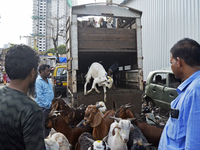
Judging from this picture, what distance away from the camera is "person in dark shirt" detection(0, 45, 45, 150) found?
1.21 meters

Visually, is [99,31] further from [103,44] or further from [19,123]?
[19,123]

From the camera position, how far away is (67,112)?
3857mm

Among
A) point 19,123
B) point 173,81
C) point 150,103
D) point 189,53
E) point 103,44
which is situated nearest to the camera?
point 19,123

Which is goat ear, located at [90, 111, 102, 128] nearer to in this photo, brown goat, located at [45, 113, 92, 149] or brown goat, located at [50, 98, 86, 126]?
brown goat, located at [45, 113, 92, 149]

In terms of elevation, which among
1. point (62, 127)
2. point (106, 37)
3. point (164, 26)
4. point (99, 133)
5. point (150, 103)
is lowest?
point (150, 103)

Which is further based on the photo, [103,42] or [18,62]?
[103,42]

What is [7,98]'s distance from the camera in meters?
1.26

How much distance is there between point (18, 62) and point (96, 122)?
6.47ft

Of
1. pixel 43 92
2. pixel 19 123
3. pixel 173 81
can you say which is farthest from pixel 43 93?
pixel 173 81

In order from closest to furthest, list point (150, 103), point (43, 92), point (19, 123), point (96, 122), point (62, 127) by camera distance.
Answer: point (19, 123), point (96, 122), point (62, 127), point (43, 92), point (150, 103)

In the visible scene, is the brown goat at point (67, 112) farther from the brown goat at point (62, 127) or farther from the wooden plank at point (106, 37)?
the wooden plank at point (106, 37)

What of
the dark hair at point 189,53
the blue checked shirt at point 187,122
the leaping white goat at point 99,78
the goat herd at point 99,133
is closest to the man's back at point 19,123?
the goat herd at point 99,133

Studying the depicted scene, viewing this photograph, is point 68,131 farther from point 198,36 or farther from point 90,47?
point 198,36

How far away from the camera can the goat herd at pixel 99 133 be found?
A: 2295 millimetres
